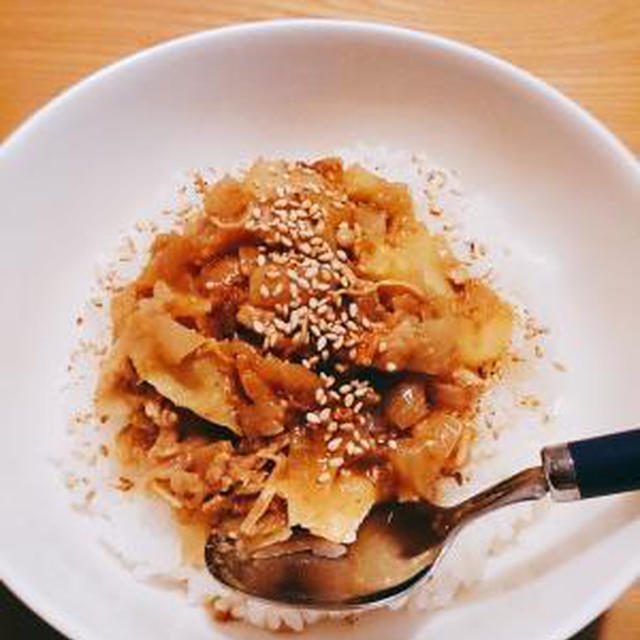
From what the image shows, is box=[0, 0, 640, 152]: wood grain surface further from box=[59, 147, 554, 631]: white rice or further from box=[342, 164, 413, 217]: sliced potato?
box=[342, 164, 413, 217]: sliced potato

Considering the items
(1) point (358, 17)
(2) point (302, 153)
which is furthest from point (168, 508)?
(1) point (358, 17)

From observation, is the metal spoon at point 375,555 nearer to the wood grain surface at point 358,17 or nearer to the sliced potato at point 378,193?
the sliced potato at point 378,193

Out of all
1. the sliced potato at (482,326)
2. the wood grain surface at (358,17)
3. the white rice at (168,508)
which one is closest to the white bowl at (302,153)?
the white rice at (168,508)

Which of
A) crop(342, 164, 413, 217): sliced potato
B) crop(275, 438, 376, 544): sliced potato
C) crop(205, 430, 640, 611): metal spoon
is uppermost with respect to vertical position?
crop(342, 164, 413, 217): sliced potato

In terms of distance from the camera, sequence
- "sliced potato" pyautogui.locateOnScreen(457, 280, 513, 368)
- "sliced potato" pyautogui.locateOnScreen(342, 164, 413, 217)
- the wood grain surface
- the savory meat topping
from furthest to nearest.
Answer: the wood grain surface, "sliced potato" pyautogui.locateOnScreen(342, 164, 413, 217), "sliced potato" pyautogui.locateOnScreen(457, 280, 513, 368), the savory meat topping

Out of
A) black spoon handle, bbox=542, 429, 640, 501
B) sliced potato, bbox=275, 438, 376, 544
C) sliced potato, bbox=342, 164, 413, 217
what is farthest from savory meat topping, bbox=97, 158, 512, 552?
black spoon handle, bbox=542, 429, 640, 501

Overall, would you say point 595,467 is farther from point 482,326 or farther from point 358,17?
point 358,17

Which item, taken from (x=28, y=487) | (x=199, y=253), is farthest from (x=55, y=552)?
(x=199, y=253)
